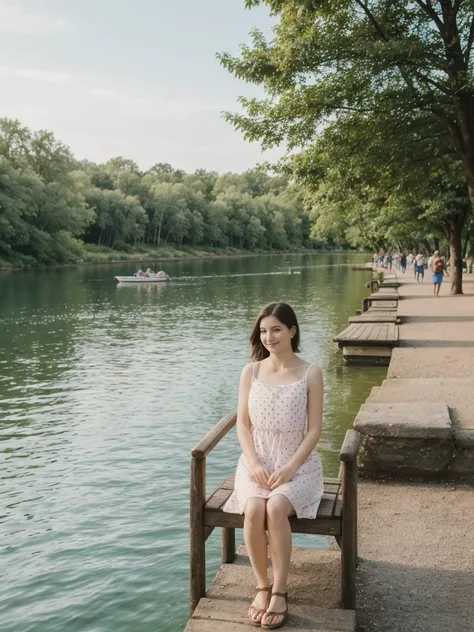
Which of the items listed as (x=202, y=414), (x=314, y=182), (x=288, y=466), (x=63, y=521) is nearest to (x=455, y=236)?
(x=314, y=182)

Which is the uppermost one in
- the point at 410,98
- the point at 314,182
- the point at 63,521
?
the point at 410,98

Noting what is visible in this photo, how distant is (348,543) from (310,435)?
0.67m

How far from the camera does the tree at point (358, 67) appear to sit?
47.4 ft

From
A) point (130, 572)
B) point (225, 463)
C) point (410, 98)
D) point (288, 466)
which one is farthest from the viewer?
point (410, 98)

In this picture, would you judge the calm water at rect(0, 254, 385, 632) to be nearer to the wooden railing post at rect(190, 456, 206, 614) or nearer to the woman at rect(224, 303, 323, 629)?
the wooden railing post at rect(190, 456, 206, 614)

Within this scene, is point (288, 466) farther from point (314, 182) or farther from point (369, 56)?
point (314, 182)

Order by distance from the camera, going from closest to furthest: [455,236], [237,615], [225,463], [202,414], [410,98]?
[237,615] → [225,463] → [202,414] → [410,98] → [455,236]

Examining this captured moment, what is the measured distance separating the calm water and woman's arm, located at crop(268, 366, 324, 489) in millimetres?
2397

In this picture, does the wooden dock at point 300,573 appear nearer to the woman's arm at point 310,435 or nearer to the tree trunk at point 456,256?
the woman's arm at point 310,435

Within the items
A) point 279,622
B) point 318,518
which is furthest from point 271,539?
point 279,622

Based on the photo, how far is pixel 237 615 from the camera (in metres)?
3.95

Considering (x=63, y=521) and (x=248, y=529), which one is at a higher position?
(x=248, y=529)

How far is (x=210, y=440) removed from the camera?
458cm

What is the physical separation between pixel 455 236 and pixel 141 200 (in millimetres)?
90223
